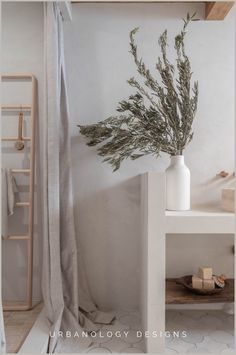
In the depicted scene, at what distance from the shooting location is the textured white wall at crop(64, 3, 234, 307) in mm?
2221

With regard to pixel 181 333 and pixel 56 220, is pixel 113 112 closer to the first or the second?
pixel 56 220

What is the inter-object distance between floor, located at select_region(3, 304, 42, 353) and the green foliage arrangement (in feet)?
3.51

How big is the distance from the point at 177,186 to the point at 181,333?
2.85ft

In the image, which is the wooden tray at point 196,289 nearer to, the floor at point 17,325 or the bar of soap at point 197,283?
the bar of soap at point 197,283

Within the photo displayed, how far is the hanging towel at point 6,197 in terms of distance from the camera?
2.12 m

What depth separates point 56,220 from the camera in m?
1.84

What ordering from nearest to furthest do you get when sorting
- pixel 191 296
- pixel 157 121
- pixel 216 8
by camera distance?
pixel 191 296
pixel 157 121
pixel 216 8

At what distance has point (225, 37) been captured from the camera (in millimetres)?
2225

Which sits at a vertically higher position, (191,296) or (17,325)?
(191,296)

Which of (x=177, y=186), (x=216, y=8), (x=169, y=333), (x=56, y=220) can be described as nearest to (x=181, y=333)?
(x=169, y=333)

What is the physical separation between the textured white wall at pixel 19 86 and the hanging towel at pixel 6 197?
10cm

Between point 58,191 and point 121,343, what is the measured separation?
92 cm

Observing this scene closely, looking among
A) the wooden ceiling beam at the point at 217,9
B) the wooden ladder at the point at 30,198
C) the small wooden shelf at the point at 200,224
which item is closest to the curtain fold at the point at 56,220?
the wooden ladder at the point at 30,198

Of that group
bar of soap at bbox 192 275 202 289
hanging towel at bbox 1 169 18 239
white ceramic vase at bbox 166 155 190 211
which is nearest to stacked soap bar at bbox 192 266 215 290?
bar of soap at bbox 192 275 202 289
